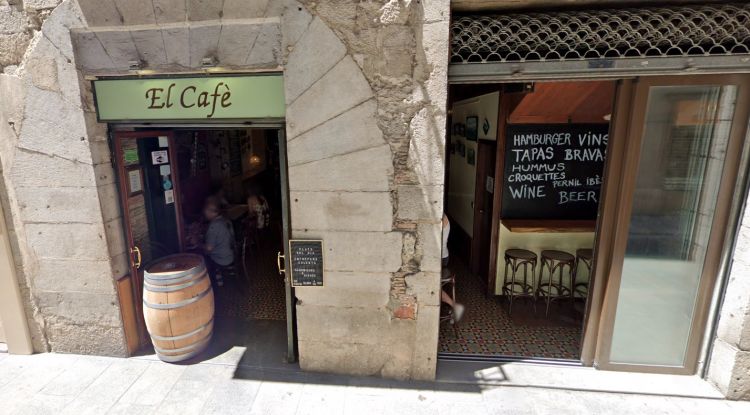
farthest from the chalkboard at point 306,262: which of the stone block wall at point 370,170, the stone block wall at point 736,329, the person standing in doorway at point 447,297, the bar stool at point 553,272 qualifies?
the stone block wall at point 736,329

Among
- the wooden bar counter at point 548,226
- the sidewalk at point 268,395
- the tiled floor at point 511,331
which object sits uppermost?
the wooden bar counter at point 548,226

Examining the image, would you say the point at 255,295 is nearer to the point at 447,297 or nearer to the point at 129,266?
the point at 129,266

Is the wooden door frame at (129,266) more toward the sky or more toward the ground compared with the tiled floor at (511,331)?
more toward the sky

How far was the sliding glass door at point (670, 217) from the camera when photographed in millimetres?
3541

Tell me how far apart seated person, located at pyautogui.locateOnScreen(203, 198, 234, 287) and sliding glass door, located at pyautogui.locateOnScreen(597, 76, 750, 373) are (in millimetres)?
4696

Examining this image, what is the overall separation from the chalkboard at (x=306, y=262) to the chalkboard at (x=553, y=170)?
2.99 m

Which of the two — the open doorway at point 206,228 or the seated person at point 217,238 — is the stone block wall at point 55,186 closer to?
the open doorway at point 206,228

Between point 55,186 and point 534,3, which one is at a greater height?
point 534,3

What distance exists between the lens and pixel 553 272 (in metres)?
5.41

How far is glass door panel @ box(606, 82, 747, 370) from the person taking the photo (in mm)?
3576

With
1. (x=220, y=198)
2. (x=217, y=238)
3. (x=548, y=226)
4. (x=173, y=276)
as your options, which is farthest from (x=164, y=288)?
(x=548, y=226)

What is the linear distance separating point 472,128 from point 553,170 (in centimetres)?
159

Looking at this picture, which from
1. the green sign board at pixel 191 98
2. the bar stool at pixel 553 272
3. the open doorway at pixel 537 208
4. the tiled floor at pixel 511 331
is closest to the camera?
the green sign board at pixel 191 98

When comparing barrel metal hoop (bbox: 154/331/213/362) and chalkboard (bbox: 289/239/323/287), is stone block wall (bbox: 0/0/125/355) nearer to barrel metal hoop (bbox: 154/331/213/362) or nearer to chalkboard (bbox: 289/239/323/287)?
barrel metal hoop (bbox: 154/331/213/362)
